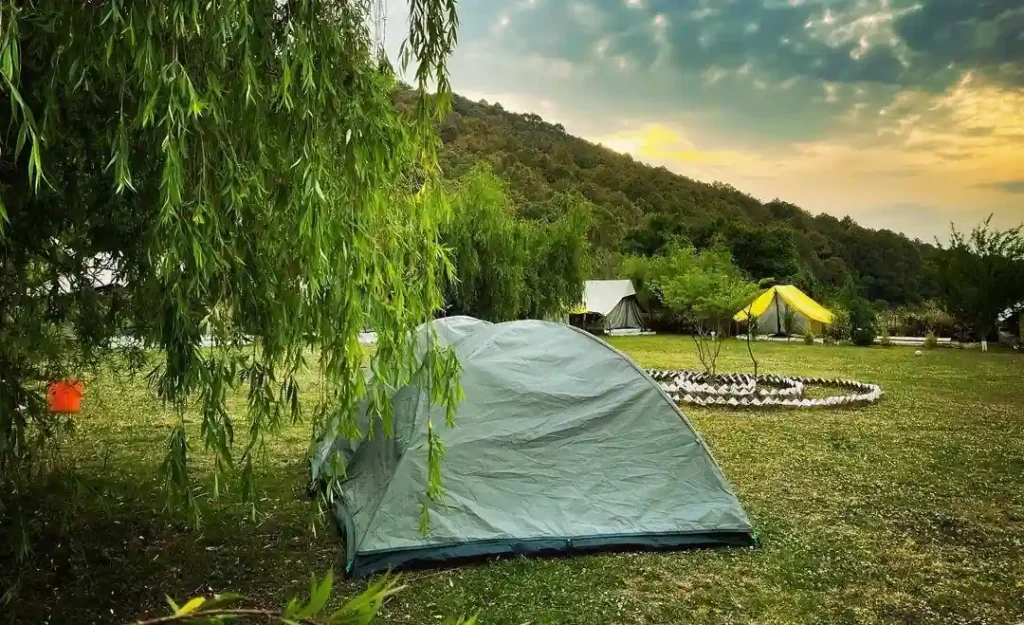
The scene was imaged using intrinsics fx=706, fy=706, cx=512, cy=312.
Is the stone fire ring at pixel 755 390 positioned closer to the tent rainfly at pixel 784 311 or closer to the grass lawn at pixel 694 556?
the grass lawn at pixel 694 556

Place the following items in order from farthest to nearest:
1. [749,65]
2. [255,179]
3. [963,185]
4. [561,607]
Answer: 1. [749,65]
2. [963,185]
3. [561,607]
4. [255,179]

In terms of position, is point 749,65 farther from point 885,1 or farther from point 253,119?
point 253,119

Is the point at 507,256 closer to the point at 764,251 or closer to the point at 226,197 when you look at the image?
the point at 226,197

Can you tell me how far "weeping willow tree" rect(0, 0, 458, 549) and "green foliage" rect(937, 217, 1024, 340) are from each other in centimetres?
2111

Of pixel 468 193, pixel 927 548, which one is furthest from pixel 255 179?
pixel 468 193

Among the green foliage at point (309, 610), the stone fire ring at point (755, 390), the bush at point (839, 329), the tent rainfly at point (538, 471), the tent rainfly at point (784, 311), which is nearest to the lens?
the green foliage at point (309, 610)

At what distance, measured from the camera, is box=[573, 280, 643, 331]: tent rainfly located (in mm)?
27781

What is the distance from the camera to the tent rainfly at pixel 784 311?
25.6m

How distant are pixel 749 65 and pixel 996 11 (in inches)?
417

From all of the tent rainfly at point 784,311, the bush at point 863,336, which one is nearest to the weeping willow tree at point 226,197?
the bush at point 863,336

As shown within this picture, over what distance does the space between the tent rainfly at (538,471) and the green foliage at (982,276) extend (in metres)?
19.1

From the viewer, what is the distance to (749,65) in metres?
29.8

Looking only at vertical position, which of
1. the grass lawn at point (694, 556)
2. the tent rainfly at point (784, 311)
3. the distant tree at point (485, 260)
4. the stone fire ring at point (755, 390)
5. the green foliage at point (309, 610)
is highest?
the distant tree at point (485, 260)

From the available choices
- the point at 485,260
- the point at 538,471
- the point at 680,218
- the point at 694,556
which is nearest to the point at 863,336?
the point at 485,260
